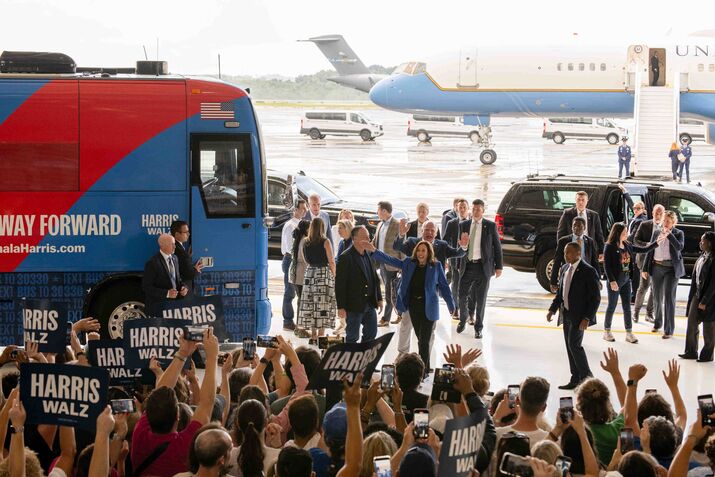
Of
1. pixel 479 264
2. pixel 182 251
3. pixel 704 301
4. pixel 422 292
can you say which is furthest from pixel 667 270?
pixel 182 251

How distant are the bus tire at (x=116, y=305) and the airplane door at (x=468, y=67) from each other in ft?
95.6

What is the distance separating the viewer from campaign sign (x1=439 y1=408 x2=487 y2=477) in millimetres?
5965

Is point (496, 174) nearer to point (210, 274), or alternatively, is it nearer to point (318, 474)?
point (210, 274)

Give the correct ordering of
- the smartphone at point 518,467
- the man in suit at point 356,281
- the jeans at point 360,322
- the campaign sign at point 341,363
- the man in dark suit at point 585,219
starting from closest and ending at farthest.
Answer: the smartphone at point 518,467 → the campaign sign at point 341,363 → the man in suit at point 356,281 → the jeans at point 360,322 → the man in dark suit at point 585,219

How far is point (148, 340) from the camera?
8828 mm

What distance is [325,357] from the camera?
25.2 ft

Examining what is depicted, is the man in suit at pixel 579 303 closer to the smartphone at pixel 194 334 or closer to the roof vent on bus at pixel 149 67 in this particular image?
the roof vent on bus at pixel 149 67

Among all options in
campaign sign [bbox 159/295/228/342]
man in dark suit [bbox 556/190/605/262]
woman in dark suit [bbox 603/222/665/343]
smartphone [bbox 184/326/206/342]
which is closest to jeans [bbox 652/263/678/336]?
woman in dark suit [bbox 603/222/665/343]

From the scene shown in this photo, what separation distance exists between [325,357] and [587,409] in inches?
70.7

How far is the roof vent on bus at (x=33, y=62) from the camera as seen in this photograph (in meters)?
13.5

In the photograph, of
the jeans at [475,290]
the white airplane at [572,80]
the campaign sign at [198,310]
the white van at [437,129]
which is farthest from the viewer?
the white van at [437,129]

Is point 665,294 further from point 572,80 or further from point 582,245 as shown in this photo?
point 572,80

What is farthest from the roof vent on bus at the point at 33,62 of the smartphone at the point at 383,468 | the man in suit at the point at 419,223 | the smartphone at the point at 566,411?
the smartphone at the point at 383,468

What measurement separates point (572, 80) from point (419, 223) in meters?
26.9
